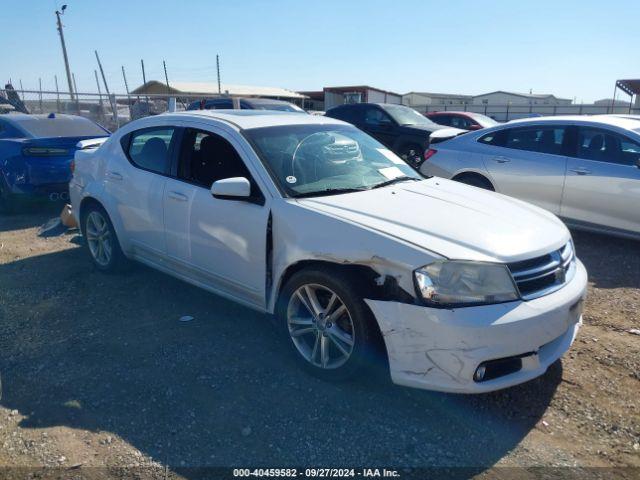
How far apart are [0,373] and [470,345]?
3124mm

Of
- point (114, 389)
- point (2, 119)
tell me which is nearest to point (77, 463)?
point (114, 389)

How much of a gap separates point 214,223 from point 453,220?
1.74 meters

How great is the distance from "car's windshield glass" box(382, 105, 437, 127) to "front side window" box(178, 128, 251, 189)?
800 cm

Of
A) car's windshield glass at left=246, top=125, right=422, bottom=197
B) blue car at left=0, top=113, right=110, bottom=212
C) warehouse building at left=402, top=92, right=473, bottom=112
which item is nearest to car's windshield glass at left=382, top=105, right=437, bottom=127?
blue car at left=0, top=113, right=110, bottom=212

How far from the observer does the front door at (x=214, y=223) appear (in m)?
3.54

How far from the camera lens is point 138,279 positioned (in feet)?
16.8

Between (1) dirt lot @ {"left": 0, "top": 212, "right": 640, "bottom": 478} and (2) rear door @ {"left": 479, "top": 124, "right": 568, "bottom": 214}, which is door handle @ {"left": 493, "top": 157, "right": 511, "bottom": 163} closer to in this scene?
(2) rear door @ {"left": 479, "top": 124, "right": 568, "bottom": 214}

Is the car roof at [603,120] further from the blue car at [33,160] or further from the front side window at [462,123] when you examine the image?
the front side window at [462,123]

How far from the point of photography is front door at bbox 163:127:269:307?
3.54 metres

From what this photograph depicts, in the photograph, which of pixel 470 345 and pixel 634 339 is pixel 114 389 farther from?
pixel 634 339

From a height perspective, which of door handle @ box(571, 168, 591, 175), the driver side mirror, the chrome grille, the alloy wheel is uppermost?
the driver side mirror

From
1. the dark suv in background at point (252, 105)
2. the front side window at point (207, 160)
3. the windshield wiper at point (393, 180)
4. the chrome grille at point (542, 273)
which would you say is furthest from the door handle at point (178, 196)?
the dark suv in background at point (252, 105)

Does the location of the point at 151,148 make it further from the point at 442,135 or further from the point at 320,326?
the point at 442,135

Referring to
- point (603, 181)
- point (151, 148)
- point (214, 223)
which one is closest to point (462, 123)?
point (603, 181)
